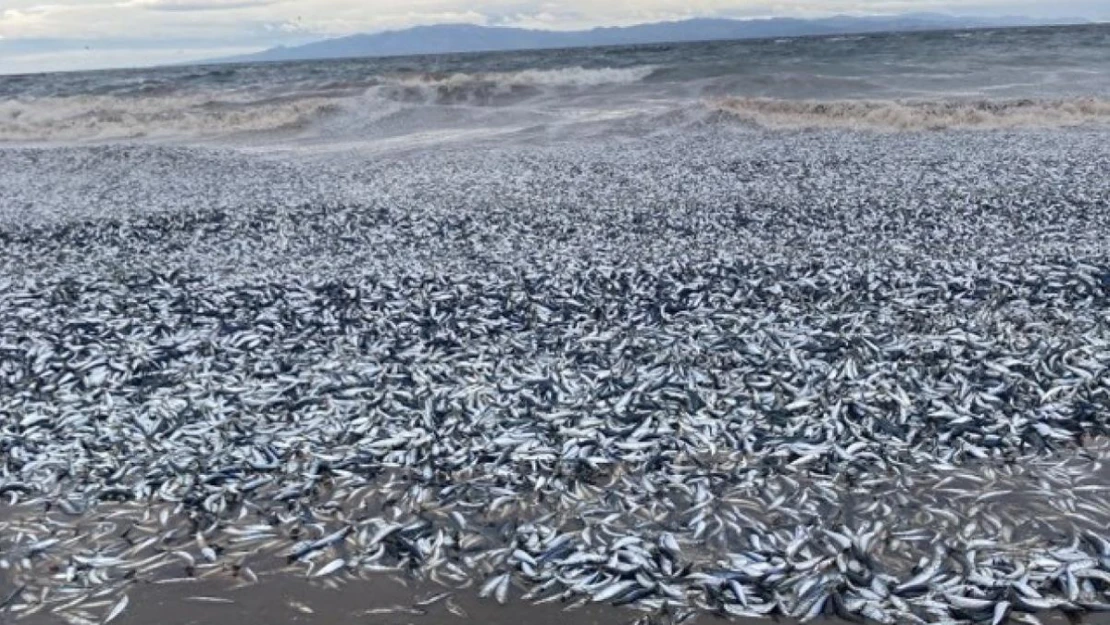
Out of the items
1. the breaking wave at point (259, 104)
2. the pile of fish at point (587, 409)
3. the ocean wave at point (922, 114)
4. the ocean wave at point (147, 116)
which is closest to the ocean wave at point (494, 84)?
the breaking wave at point (259, 104)

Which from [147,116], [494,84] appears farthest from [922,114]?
[147,116]

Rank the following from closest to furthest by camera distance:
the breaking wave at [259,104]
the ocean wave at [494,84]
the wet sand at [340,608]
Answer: the wet sand at [340,608], the breaking wave at [259,104], the ocean wave at [494,84]

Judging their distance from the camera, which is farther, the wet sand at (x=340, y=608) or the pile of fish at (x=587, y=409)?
the pile of fish at (x=587, y=409)

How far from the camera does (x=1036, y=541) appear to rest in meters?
5.70

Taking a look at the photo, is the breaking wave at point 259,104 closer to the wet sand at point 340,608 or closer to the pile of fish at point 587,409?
the pile of fish at point 587,409

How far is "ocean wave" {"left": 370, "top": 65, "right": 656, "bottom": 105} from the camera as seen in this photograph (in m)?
42.9

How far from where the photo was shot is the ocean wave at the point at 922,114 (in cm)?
2791

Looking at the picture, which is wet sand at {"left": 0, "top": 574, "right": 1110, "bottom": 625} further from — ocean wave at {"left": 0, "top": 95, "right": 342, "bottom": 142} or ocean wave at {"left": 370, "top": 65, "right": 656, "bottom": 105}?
ocean wave at {"left": 370, "top": 65, "right": 656, "bottom": 105}

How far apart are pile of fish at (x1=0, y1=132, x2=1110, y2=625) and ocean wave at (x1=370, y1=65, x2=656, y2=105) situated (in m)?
29.3

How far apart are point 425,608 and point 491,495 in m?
1.25

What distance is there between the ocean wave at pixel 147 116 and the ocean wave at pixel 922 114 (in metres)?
16.5

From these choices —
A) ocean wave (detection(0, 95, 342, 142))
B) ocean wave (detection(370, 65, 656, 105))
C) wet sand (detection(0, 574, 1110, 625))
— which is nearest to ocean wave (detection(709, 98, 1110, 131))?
ocean wave (detection(370, 65, 656, 105))

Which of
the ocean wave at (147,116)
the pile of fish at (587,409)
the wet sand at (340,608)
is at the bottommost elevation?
the wet sand at (340,608)

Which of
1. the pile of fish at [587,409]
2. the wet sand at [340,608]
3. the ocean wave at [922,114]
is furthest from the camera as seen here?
the ocean wave at [922,114]
